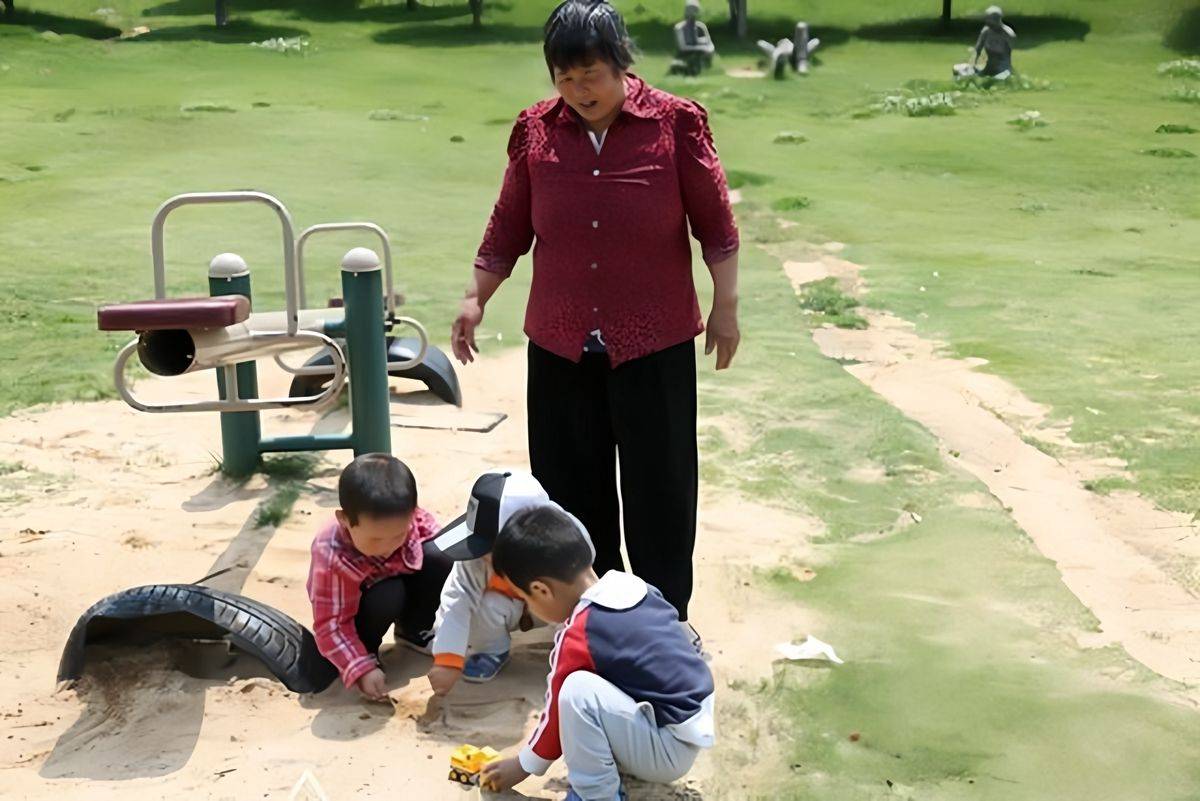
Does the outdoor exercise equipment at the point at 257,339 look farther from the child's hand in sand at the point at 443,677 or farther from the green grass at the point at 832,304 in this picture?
the green grass at the point at 832,304

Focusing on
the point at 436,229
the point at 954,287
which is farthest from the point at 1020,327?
the point at 436,229

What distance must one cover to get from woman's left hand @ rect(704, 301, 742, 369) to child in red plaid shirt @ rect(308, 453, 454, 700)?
0.82m

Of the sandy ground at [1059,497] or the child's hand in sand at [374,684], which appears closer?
the child's hand in sand at [374,684]

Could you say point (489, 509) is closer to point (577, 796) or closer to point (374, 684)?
point (374, 684)

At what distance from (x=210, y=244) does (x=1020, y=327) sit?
5.35 m

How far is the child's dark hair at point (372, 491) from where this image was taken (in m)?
3.50

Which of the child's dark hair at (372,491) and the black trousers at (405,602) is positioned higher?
the child's dark hair at (372,491)

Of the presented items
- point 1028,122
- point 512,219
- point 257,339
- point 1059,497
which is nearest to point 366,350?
point 257,339

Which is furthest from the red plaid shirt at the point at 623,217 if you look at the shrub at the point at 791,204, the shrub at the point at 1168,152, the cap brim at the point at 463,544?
the shrub at the point at 1168,152

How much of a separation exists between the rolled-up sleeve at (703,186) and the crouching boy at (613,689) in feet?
3.01

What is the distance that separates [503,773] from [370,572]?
0.79 m

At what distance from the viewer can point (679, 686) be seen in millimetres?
2947

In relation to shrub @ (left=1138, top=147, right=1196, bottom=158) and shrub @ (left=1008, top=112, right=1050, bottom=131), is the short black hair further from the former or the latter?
shrub @ (left=1008, top=112, right=1050, bottom=131)

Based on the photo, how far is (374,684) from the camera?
3.56m
